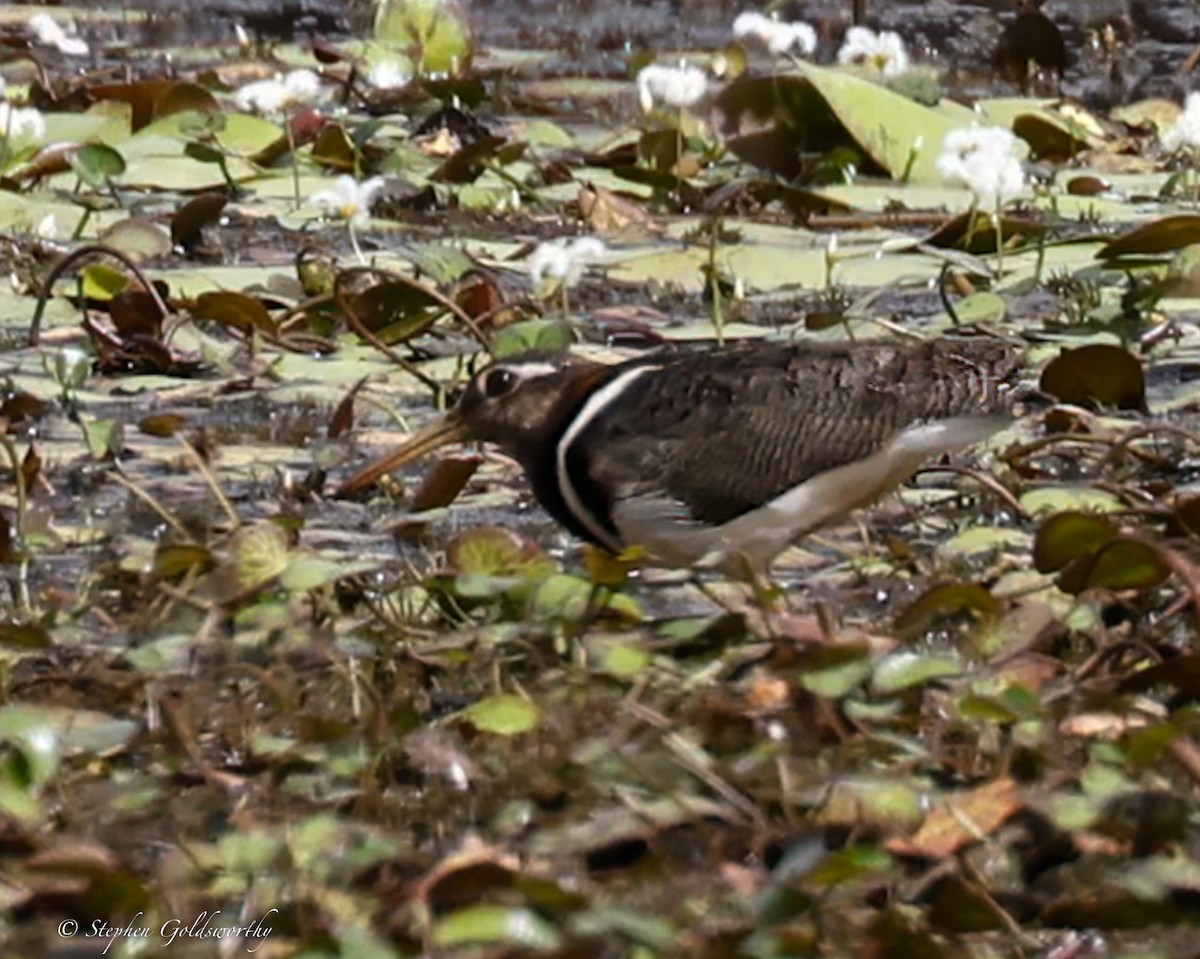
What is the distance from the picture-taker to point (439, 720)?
4.57m

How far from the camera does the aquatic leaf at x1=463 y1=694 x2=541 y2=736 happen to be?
4238 millimetres

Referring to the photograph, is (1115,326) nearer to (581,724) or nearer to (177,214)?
(177,214)

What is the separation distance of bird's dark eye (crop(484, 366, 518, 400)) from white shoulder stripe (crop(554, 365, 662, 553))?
7.9 inches

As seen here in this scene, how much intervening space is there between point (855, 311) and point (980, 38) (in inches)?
261

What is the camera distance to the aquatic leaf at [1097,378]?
6.47 metres

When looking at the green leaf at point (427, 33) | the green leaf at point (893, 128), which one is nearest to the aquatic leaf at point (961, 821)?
the green leaf at point (893, 128)

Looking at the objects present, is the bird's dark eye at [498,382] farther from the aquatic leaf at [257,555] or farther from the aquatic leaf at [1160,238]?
the aquatic leaf at [1160,238]

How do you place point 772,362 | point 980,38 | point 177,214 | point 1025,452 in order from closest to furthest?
point 772,362, point 1025,452, point 177,214, point 980,38

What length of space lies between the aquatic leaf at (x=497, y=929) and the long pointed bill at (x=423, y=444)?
7.96 feet

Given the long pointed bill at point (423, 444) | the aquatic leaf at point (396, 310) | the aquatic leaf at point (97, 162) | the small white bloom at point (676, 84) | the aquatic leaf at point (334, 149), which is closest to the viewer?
the long pointed bill at point (423, 444)

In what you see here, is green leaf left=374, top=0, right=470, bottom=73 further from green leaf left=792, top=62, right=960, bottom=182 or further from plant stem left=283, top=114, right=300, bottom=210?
green leaf left=792, top=62, right=960, bottom=182

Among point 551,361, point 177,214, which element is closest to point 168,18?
point 177,214

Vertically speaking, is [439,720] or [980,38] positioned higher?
[439,720]

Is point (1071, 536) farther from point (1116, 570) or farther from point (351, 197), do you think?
point (351, 197)
